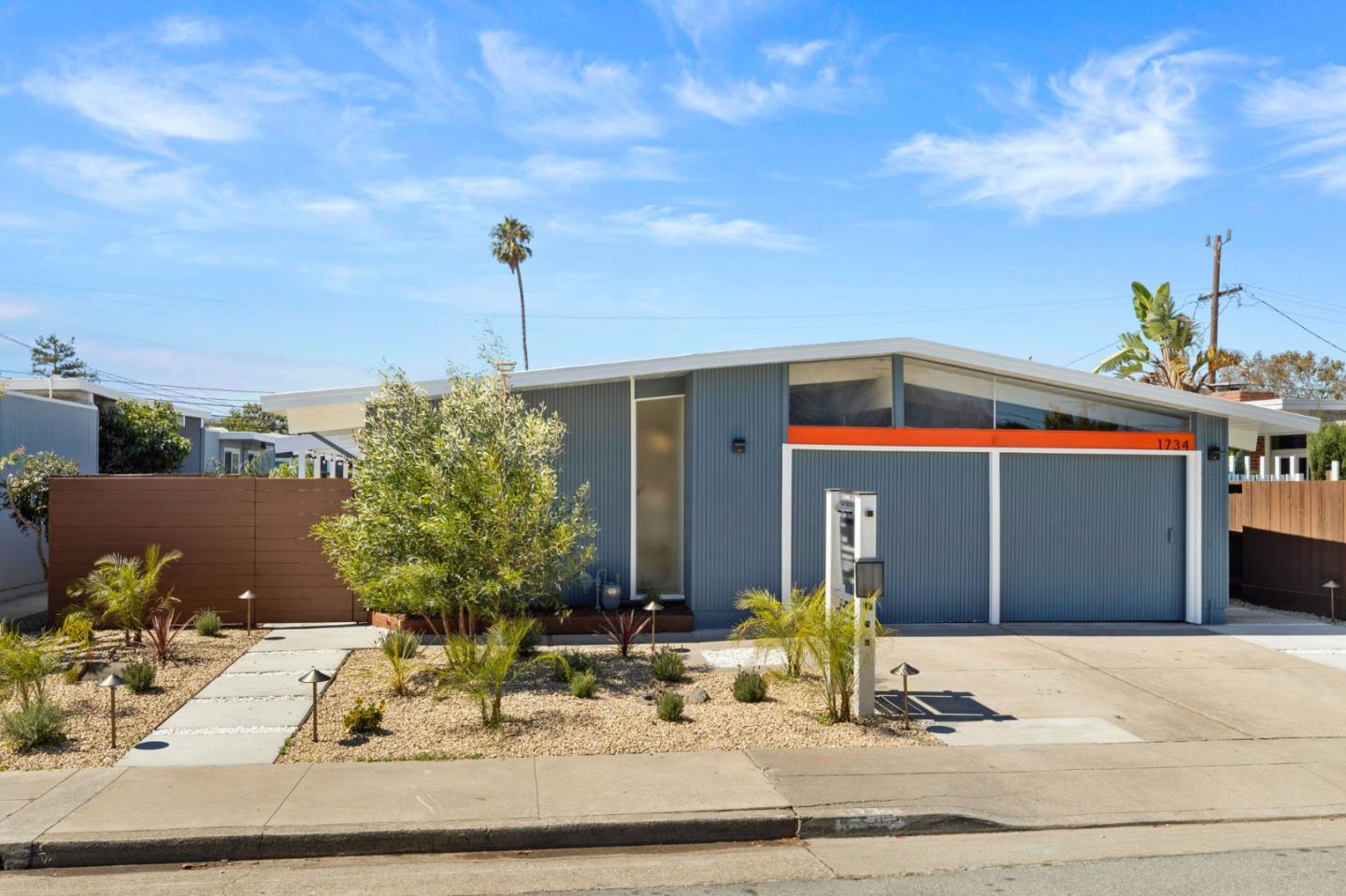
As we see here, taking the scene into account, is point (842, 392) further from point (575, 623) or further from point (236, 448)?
point (236, 448)

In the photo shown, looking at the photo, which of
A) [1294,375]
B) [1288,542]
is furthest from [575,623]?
[1294,375]

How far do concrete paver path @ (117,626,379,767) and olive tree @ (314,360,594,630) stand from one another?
4.00 feet

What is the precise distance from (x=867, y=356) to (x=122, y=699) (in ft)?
30.4

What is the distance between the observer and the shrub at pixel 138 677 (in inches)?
378

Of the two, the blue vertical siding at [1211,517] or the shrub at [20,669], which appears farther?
the blue vertical siding at [1211,517]

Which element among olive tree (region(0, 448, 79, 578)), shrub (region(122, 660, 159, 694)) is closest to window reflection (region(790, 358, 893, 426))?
shrub (region(122, 660, 159, 694))

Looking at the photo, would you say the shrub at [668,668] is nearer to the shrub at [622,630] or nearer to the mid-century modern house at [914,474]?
the shrub at [622,630]

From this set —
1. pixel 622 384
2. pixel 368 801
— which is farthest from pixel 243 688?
pixel 622 384

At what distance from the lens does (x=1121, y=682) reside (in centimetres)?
1080

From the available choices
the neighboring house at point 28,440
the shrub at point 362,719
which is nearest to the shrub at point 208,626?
the neighboring house at point 28,440

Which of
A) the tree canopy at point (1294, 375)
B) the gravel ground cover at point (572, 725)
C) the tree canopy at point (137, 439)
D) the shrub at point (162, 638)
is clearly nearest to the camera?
Answer: the gravel ground cover at point (572, 725)

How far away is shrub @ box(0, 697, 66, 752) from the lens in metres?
7.86

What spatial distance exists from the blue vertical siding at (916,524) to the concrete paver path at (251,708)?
18.5 ft

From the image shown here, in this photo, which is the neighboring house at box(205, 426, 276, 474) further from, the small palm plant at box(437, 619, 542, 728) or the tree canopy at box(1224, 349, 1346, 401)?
the tree canopy at box(1224, 349, 1346, 401)
